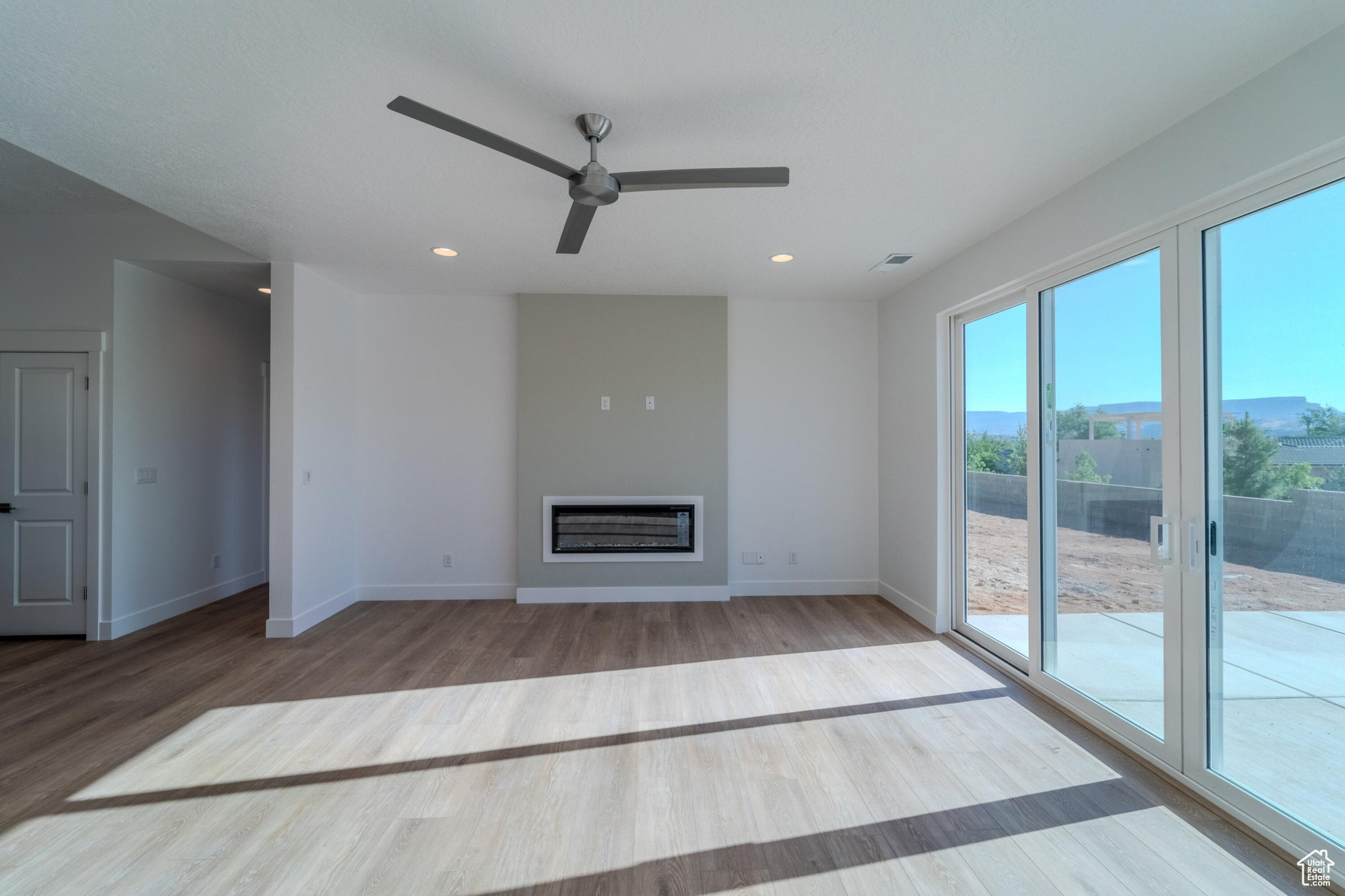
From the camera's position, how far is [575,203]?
234 centimetres

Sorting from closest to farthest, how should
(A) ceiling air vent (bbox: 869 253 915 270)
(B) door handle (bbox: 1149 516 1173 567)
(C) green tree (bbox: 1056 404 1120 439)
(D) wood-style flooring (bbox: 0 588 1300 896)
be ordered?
(D) wood-style flooring (bbox: 0 588 1300 896) < (B) door handle (bbox: 1149 516 1173 567) < (C) green tree (bbox: 1056 404 1120 439) < (A) ceiling air vent (bbox: 869 253 915 270)

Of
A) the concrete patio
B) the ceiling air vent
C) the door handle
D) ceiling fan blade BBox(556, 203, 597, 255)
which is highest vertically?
the ceiling air vent

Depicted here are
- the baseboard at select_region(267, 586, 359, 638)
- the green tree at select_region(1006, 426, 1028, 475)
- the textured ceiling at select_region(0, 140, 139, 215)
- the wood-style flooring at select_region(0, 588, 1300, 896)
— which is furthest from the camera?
the baseboard at select_region(267, 586, 359, 638)

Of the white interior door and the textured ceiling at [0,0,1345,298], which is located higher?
the textured ceiling at [0,0,1345,298]

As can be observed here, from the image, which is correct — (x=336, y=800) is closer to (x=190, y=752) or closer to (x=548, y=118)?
(x=190, y=752)

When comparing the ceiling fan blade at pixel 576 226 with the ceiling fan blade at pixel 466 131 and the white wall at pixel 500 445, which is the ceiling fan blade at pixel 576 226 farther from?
the white wall at pixel 500 445

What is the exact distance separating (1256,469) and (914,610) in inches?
105

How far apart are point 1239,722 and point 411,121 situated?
3.75 meters

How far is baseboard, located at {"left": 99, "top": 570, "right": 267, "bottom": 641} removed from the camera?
3.92 meters

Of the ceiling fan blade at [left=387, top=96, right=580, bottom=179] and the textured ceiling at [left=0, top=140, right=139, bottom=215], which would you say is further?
the textured ceiling at [left=0, top=140, right=139, bottom=215]

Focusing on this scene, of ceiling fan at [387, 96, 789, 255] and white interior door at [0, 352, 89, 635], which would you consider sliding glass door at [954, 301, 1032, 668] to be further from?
white interior door at [0, 352, 89, 635]

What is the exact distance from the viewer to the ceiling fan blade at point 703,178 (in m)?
2.07

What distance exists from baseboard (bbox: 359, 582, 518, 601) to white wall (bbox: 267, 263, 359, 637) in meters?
0.18

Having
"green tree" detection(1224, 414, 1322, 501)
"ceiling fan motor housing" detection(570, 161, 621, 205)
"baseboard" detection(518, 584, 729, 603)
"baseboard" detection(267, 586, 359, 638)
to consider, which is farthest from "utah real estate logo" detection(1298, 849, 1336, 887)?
"baseboard" detection(267, 586, 359, 638)
